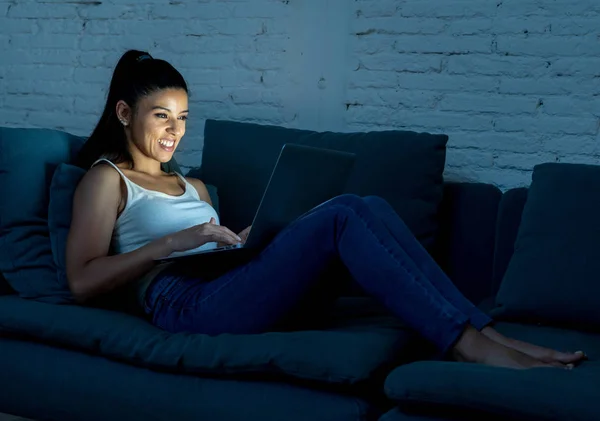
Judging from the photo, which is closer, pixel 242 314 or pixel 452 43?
pixel 242 314

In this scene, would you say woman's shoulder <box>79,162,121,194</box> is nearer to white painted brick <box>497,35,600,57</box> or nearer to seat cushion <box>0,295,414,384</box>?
seat cushion <box>0,295,414,384</box>

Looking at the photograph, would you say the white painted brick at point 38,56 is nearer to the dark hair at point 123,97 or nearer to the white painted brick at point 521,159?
the dark hair at point 123,97

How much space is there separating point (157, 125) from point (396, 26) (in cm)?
94

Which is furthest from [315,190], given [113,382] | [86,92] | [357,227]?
[86,92]

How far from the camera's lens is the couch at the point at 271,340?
163 centimetres

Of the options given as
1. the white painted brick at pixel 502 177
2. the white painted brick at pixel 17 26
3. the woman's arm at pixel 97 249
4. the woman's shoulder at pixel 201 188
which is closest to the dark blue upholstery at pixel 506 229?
the white painted brick at pixel 502 177

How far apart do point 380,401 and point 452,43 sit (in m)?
1.39

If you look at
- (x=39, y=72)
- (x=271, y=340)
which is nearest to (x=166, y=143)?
(x=271, y=340)

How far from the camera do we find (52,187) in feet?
7.61

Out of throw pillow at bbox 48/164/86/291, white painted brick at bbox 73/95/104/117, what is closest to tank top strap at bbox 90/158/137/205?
throw pillow at bbox 48/164/86/291

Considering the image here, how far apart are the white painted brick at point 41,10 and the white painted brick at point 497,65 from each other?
5.05ft

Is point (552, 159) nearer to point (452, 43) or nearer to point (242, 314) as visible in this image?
point (452, 43)

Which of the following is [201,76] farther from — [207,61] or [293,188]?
[293,188]

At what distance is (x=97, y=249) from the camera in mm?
2117
